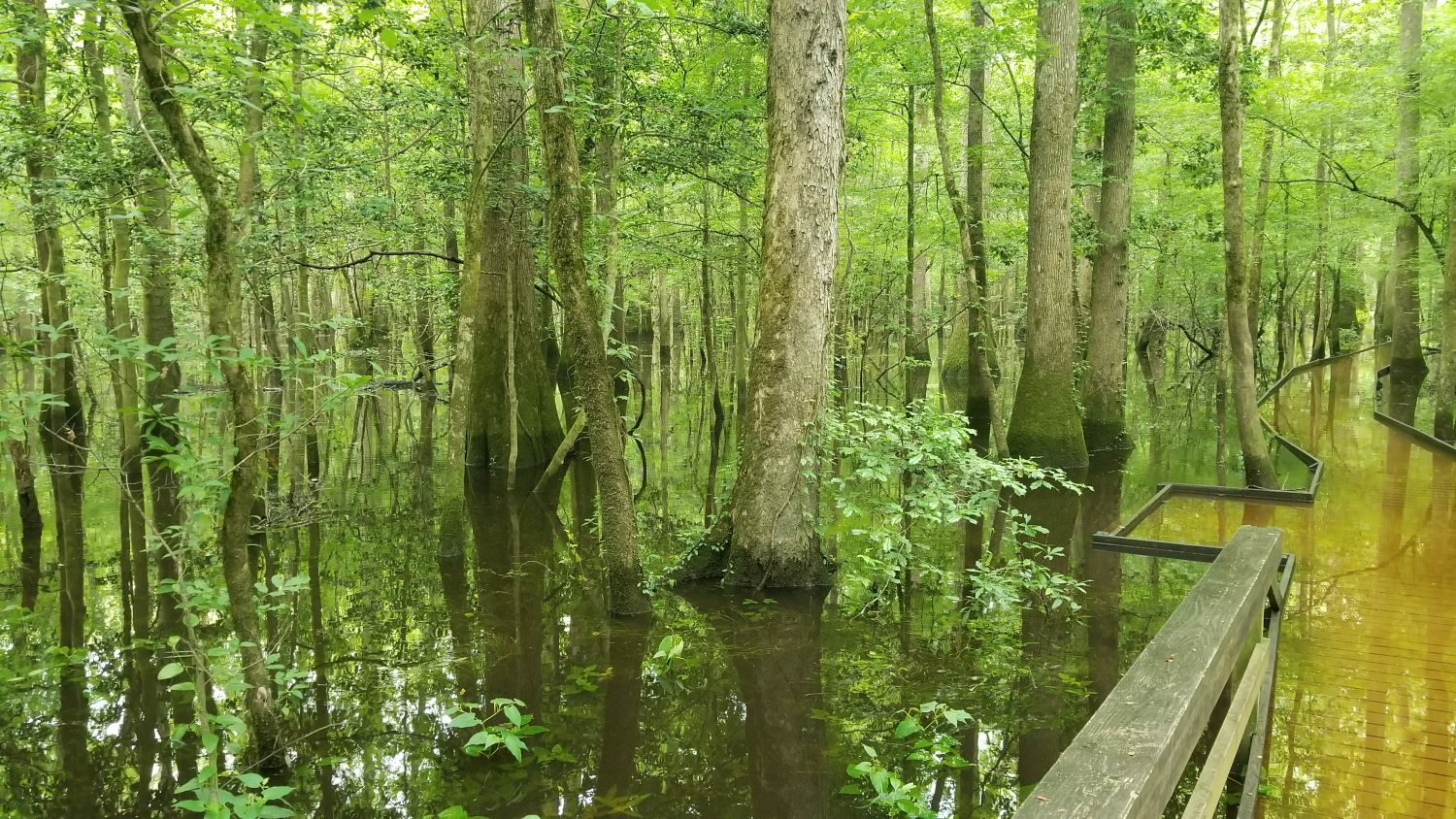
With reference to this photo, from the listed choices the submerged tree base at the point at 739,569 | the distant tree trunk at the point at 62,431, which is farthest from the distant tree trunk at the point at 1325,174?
the distant tree trunk at the point at 62,431

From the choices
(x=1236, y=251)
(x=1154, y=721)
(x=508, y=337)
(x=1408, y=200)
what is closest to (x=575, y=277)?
(x=1154, y=721)

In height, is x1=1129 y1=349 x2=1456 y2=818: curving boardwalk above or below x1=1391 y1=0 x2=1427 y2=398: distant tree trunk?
below

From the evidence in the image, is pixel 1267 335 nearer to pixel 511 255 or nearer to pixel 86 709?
pixel 511 255

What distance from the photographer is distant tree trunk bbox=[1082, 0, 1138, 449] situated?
12.4 metres

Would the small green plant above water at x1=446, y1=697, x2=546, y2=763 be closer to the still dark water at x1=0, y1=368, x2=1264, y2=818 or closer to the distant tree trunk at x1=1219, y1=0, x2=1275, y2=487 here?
the still dark water at x1=0, y1=368, x2=1264, y2=818

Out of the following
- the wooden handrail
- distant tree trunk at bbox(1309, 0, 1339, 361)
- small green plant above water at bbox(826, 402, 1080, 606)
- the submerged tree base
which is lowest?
the submerged tree base

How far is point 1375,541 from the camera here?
7152 mm

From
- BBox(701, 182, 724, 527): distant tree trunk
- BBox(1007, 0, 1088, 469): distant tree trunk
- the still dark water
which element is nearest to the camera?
the still dark water

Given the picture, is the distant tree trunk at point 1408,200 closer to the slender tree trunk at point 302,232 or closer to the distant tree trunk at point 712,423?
the distant tree trunk at point 712,423

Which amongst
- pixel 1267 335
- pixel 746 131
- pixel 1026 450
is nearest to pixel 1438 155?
pixel 1026 450

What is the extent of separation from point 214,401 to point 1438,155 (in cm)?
1896

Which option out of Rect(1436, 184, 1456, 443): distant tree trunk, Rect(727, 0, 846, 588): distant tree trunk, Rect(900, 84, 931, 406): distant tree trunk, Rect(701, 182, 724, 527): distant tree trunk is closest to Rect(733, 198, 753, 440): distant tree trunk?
Rect(701, 182, 724, 527): distant tree trunk

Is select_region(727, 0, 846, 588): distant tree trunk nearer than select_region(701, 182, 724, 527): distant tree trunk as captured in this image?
Yes

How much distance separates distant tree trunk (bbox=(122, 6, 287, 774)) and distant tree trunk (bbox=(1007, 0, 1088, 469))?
9.79 metres
